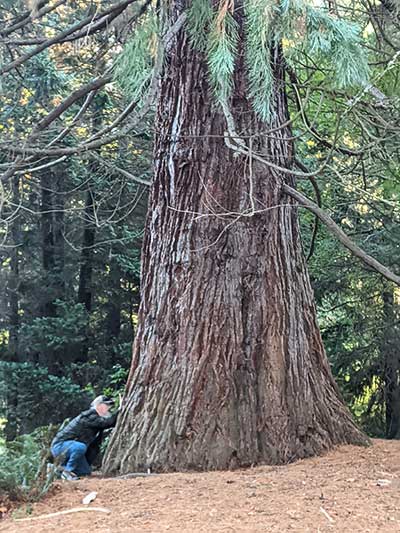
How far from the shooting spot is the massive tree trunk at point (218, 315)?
13.6 feet

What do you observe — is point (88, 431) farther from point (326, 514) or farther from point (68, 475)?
point (326, 514)

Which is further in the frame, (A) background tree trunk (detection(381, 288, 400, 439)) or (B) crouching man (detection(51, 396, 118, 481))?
(A) background tree trunk (detection(381, 288, 400, 439))

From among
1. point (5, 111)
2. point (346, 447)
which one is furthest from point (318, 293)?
point (5, 111)

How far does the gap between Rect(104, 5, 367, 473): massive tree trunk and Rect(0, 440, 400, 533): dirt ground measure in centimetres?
33

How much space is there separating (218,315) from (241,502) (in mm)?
1500

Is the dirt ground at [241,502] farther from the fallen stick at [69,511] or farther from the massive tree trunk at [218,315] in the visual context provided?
the massive tree trunk at [218,315]

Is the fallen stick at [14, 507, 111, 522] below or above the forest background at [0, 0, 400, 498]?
below

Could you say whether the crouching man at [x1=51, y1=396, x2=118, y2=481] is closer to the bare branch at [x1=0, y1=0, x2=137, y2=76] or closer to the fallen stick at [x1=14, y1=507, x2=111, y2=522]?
the fallen stick at [x1=14, y1=507, x2=111, y2=522]

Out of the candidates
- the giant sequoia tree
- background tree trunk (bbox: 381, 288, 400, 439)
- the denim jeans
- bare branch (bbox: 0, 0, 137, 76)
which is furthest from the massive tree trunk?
background tree trunk (bbox: 381, 288, 400, 439)

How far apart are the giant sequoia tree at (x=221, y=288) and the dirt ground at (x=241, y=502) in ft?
1.14

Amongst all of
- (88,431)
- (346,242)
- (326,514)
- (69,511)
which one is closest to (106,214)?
(88,431)

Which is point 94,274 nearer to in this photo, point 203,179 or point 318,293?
point 318,293

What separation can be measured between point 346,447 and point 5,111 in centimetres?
862

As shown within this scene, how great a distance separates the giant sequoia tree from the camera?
412cm
